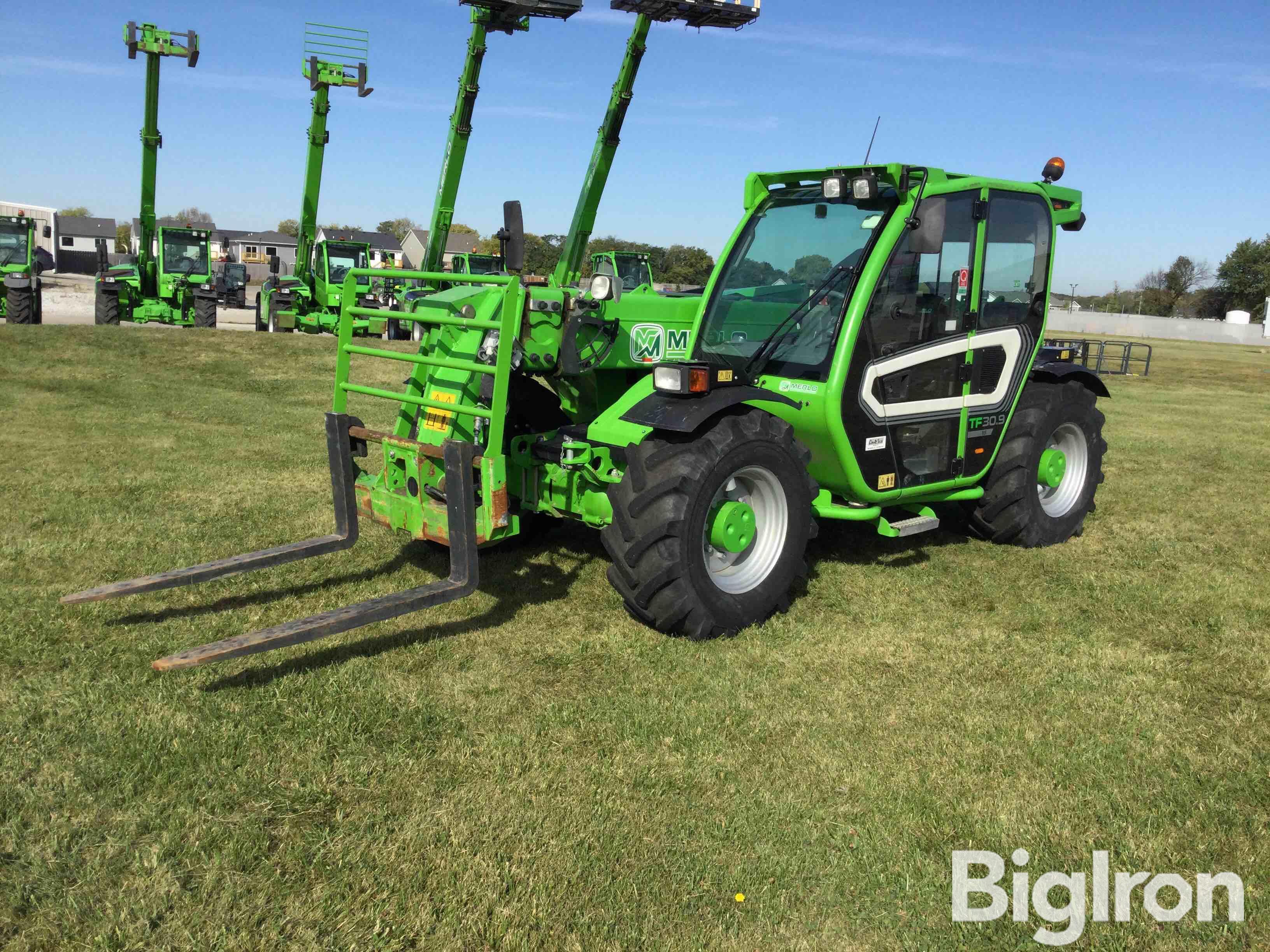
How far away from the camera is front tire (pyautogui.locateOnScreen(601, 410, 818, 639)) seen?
4566 millimetres

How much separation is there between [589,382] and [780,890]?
11.6 feet

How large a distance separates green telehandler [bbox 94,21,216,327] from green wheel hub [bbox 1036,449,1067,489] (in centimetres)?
1874

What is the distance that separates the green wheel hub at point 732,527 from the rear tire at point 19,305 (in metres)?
19.1

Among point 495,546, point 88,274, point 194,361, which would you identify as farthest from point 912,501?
point 88,274

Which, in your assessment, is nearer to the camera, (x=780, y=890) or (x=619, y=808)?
(x=780, y=890)

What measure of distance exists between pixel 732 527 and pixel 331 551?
222 centimetres

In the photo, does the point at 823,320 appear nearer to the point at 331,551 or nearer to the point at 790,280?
the point at 790,280

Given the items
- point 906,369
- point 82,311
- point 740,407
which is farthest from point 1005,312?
point 82,311

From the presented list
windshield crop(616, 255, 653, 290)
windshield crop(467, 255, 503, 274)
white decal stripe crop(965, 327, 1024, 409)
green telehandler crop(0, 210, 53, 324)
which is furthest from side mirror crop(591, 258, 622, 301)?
windshield crop(467, 255, 503, 274)

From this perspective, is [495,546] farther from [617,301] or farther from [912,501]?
[912,501]

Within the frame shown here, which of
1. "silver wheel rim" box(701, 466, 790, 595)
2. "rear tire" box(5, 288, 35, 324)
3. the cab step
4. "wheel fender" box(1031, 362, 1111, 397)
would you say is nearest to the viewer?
"silver wheel rim" box(701, 466, 790, 595)

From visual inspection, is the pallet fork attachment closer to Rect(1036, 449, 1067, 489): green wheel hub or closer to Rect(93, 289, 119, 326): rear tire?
Rect(1036, 449, 1067, 489): green wheel hub

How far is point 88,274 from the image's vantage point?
70.1 meters

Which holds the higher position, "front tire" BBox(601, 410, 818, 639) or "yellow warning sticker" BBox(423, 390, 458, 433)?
"yellow warning sticker" BBox(423, 390, 458, 433)
